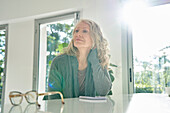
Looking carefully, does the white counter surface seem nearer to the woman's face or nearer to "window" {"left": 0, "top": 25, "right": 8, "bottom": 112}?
the woman's face

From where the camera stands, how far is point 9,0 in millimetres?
3363

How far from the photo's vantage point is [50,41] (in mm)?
2992

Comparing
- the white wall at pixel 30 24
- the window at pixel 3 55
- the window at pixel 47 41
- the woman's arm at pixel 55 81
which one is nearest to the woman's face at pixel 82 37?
the woman's arm at pixel 55 81

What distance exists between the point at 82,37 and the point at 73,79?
360 mm

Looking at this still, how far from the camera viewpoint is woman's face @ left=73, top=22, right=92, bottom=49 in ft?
4.93

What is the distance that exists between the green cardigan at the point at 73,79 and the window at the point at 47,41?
4.53ft

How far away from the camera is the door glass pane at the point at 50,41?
2.84 metres

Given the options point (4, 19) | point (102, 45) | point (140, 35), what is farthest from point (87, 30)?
point (4, 19)

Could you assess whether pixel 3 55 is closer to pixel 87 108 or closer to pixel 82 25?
pixel 82 25

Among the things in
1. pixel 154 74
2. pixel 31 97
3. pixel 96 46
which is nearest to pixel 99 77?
pixel 96 46

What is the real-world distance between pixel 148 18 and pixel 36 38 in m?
1.80

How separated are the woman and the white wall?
2.53 ft

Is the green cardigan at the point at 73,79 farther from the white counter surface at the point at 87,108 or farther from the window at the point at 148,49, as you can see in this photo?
the window at the point at 148,49

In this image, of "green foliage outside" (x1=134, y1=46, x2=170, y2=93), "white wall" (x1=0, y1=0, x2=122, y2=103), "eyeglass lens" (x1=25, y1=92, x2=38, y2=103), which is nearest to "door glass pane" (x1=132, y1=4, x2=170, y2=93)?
"green foliage outside" (x1=134, y1=46, x2=170, y2=93)
